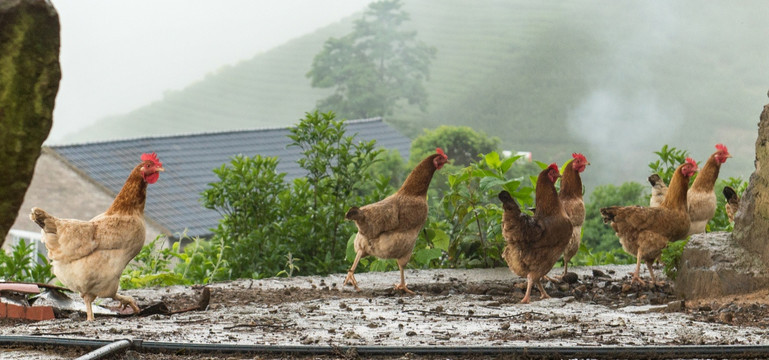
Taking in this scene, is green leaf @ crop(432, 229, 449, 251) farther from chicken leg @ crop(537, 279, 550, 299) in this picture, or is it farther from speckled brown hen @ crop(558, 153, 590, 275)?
chicken leg @ crop(537, 279, 550, 299)

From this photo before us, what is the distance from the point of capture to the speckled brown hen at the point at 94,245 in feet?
15.0

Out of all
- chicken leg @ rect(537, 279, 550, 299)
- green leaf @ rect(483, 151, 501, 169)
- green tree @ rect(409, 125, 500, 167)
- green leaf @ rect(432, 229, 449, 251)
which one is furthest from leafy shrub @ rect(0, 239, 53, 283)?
green tree @ rect(409, 125, 500, 167)

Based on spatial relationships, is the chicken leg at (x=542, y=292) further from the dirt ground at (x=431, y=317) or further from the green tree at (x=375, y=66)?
the green tree at (x=375, y=66)

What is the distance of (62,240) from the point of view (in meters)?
4.56

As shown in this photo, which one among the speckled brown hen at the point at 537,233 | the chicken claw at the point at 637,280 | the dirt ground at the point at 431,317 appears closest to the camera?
the dirt ground at the point at 431,317

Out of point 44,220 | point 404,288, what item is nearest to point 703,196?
point 404,288

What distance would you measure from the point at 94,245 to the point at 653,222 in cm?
362

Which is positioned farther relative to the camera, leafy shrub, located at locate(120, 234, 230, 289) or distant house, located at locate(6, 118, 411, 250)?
distant house, located at locate(6, 118, 411, 250)

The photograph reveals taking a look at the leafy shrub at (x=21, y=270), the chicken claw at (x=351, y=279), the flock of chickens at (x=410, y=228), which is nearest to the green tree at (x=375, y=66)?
the leafy shrub at (x=21, y=270)

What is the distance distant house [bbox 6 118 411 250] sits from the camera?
15.7 metres

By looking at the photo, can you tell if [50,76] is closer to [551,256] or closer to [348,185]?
[551,256]

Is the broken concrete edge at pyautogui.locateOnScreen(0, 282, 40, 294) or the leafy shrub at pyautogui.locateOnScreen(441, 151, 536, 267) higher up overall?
the leafy shrub at pyautogui.locateOnScreen(441, 151, 536, 267)

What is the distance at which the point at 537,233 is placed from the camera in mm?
5418

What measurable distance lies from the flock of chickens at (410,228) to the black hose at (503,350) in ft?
3.81
